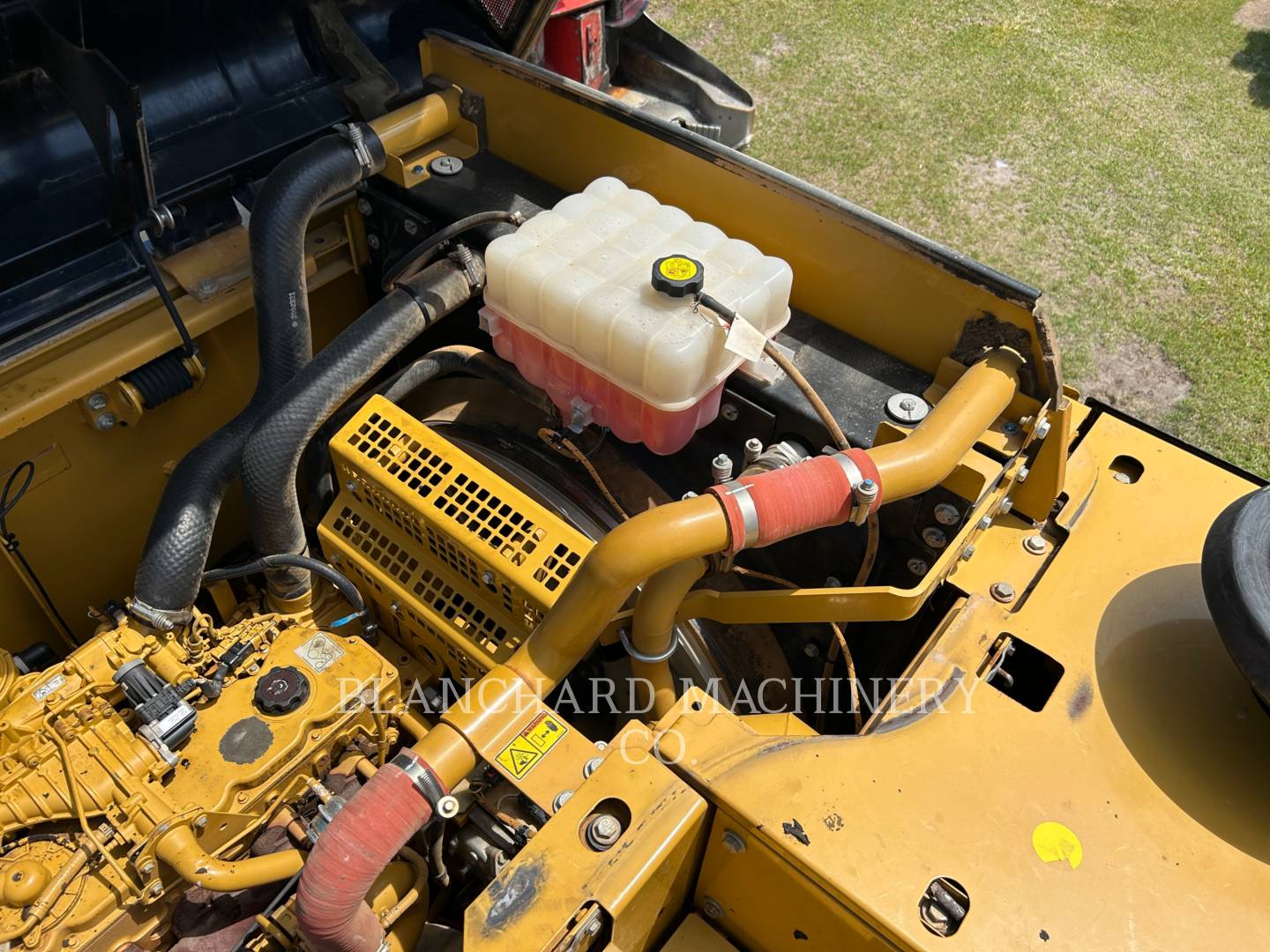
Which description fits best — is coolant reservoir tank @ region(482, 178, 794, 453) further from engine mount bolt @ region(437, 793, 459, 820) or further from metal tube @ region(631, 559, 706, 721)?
engine mount bolt @ region(437, 793, 459, 820)

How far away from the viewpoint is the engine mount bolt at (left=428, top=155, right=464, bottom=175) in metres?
2.53

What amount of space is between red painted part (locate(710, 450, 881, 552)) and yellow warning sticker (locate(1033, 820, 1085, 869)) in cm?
57

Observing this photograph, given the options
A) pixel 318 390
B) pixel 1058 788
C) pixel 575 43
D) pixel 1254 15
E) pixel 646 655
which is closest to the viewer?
pixel 1058 788

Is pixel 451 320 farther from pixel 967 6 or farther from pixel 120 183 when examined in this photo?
pixel 967 6

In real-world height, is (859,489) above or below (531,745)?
above

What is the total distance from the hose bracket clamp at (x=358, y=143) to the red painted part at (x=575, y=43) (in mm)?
1383

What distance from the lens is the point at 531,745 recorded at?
162 centimetres

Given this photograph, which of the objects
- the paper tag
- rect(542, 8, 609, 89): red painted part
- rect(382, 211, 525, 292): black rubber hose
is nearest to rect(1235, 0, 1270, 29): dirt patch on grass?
rect(542, 8, 609, 89): red painted part

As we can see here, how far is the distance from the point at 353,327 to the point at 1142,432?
5.82 feet

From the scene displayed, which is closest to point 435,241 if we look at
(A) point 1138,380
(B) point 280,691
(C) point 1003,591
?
(B) point 280,691

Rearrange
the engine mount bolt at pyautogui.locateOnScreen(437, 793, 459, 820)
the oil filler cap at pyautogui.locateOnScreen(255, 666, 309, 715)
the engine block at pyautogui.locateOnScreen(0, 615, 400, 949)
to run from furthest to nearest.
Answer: the oil filler cap at pyautogui.locateOnScreen(255, 666, 309, 715)
the engine block at pyautogui.locateOnScreen(0, 615, 400, 949)
the engine mount bolt at pyautogui.locateOnScreen(437, 793, 459, 820)

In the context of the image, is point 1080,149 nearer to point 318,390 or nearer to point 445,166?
point 445,166

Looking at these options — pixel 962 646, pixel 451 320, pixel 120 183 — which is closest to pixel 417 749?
pixel 962 646

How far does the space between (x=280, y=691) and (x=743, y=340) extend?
47.0 inches
